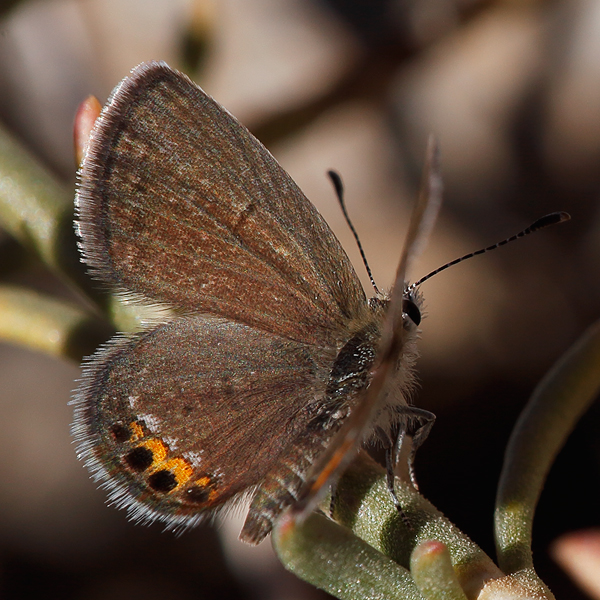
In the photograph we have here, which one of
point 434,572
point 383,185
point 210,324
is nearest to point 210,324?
point 210,324

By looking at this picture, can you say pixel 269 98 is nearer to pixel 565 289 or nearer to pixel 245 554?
pixel 565 289

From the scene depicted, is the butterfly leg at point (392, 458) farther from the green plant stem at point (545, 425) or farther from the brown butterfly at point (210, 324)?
the green plant stem at point (545, 425)

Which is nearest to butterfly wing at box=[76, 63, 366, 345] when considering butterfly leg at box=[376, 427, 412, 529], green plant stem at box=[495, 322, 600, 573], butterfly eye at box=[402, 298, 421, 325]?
butterfly eye at box=[402, 298, 421, 325]

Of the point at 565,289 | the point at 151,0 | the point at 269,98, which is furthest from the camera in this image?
the point at 151,0

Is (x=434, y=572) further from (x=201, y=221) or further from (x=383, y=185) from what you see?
(x=383, y=185)

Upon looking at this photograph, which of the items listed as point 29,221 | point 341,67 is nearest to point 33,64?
point 341,67

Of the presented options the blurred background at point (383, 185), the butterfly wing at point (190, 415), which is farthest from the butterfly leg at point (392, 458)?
the blurred background at point (383, 185)
